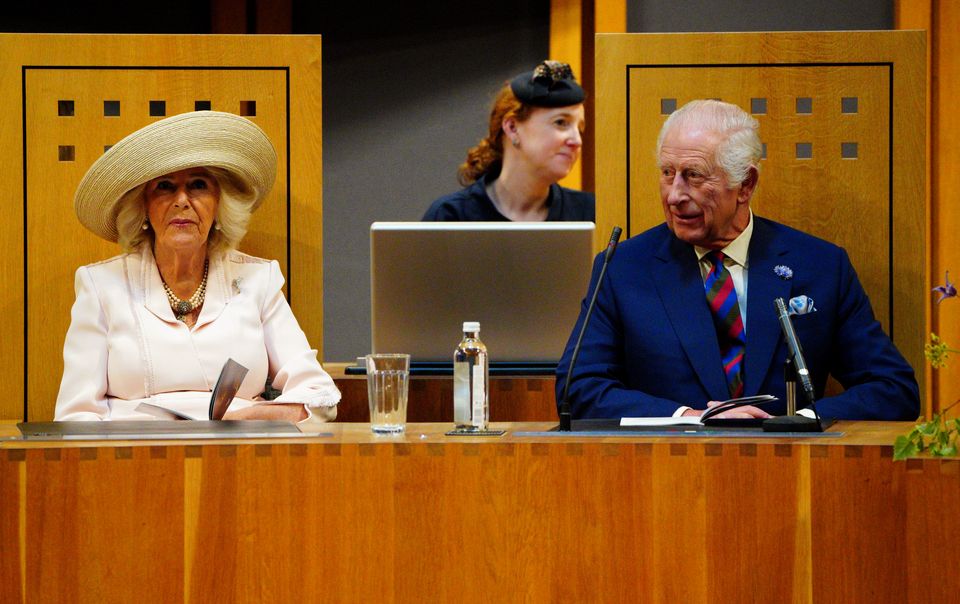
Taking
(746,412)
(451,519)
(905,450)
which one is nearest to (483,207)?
(746,412)

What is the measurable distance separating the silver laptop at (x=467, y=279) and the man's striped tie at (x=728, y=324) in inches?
12.5

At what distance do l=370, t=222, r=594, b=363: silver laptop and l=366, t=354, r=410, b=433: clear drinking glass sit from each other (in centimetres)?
76

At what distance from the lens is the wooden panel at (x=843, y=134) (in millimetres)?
2986

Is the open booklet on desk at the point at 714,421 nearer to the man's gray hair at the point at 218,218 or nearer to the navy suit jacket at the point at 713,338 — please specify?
the navy suit jacket at the point at 713,338

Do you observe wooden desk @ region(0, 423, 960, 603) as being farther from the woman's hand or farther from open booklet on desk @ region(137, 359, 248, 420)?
the woman's hand

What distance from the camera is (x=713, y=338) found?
8.64ft

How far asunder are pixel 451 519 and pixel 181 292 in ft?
4.10

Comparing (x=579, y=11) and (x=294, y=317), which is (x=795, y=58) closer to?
(x=294, y=317)

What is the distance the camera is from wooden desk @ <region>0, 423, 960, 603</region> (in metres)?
1.79

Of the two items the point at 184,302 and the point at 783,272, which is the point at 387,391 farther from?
the point at 783,272

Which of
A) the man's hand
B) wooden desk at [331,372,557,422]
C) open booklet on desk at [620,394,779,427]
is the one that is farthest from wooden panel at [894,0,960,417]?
open booklet on desk at [620,394,779,427]

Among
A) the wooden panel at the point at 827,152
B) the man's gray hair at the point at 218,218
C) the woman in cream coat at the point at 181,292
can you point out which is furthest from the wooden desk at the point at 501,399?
the wooden panel at the point at 827,152

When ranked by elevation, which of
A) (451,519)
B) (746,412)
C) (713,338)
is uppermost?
(713,338)

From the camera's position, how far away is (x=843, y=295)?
272 cm
